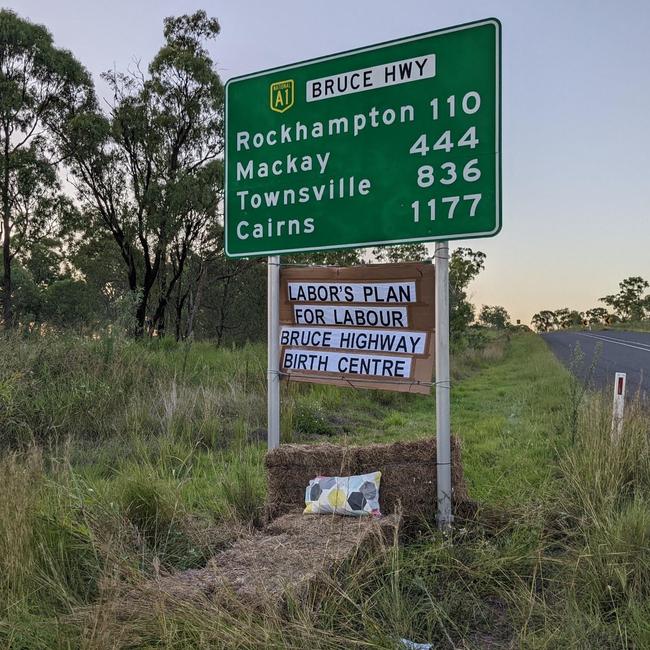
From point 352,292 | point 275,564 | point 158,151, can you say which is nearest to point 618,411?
point 352,292

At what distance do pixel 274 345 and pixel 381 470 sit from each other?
4.07 ft

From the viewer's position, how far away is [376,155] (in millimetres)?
4160

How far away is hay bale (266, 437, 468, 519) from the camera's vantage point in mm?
3918

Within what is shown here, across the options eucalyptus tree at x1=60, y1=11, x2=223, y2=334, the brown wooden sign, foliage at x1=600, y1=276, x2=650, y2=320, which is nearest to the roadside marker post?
the brown wooden sign

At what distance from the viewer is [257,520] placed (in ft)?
13.9

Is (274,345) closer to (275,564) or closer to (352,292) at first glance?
(352,292)

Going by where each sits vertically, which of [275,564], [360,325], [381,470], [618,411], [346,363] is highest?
[360,325]

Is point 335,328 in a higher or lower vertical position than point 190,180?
lower

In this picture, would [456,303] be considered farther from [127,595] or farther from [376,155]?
[127,595]

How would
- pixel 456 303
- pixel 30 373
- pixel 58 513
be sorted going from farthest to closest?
pixel 456 303
pixel 30 373
pixel 58 513

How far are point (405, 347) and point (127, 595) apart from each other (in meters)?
2.23

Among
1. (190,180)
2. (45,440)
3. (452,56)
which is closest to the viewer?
(452,56)

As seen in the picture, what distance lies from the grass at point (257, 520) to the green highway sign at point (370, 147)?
6.04 feet

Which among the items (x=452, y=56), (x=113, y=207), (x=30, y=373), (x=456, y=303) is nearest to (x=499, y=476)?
(x=452, y=56)
